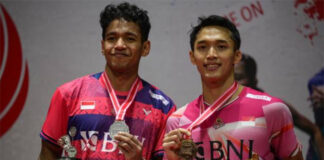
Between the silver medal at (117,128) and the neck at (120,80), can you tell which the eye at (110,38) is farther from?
the silver medal at (117,128)

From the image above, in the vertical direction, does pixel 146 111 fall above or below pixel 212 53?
below

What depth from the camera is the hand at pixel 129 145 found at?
197 cm

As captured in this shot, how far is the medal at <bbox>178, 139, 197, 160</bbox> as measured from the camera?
6.26 ft

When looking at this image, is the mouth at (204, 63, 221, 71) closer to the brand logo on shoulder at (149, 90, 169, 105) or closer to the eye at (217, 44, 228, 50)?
the eye at (217, 44, 228, 50)

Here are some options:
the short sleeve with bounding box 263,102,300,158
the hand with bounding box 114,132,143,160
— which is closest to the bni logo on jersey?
the hand with bounding box 114,132,143,160

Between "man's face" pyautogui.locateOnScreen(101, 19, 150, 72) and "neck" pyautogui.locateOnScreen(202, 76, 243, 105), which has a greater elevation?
"man's face" pyautogui.locateOnScreen(101, 19, 150, 72)

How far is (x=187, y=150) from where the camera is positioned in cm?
191

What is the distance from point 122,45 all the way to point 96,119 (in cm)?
45

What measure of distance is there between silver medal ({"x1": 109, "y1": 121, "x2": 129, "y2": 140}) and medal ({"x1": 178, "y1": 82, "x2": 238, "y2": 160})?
1.14 feet

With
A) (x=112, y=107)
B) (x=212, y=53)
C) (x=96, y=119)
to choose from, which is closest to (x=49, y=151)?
(x=96, y=119)

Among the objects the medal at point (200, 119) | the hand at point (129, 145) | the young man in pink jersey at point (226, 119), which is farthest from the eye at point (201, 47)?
the hand at point (129, 145)

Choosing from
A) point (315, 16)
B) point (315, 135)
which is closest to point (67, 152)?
point (315, 135)

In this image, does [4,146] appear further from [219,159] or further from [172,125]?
[219,159]

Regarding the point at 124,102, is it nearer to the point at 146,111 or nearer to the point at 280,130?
the point at 146,111
